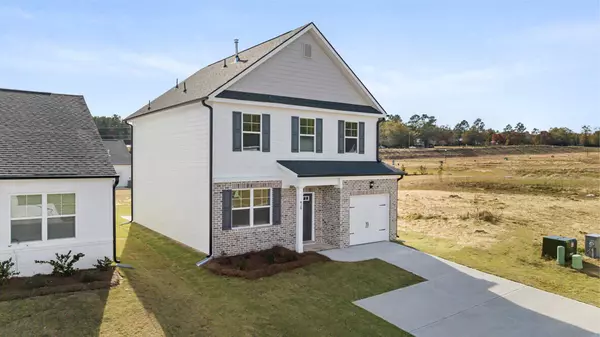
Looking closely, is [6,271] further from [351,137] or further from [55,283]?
[351,137]

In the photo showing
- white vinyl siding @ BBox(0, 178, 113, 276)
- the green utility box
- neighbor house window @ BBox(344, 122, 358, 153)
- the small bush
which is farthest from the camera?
neighbor house window @ BBox(344, 122, 358, 153)

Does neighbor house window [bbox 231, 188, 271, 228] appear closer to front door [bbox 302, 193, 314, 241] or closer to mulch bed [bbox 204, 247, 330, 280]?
mulch bed [bbox 204, 247, 330, 280]

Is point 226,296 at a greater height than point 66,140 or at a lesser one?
lesser

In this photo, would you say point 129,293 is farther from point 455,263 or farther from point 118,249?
point 455,263

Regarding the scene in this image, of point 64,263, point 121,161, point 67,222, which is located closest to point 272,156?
point 67,222

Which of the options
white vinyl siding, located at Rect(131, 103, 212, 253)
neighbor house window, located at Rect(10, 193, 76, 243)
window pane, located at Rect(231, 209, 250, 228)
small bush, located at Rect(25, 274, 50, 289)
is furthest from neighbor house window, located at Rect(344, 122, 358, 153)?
small bush, located at Rect(25, 274, 50, 289)

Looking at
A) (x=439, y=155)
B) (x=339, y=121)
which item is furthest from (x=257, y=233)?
(x=439, y=155)
